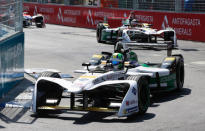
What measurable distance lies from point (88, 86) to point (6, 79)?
10.6 ft

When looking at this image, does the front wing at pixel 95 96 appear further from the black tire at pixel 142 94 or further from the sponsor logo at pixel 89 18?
the sponsor logo at pixel 89 18

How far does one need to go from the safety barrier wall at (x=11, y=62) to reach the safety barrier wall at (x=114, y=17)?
45.1 feet

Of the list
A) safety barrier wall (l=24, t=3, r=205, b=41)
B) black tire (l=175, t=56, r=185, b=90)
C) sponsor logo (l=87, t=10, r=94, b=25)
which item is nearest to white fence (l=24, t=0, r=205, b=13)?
safety barrier wall (l=24, t=3, r=205, b=41)

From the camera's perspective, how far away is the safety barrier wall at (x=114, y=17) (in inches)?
1017

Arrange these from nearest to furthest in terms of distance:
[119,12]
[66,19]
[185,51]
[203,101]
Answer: [203,101] < [185,51] < [119,12] < [66,19]

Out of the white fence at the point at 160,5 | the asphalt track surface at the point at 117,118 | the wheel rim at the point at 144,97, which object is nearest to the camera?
the asphalt track surface at the point at 117,118

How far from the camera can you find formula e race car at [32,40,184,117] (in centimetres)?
942

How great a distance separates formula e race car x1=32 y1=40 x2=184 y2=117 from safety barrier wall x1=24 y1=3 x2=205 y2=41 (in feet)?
47.1

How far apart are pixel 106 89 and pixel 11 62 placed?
326 cm

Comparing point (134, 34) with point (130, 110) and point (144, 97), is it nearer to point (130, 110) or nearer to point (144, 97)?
point (144, 97)

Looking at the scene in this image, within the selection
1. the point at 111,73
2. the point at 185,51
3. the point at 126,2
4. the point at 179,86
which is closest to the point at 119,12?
the point at 126,2

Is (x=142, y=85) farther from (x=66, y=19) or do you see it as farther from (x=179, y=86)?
(x=66, y=19)

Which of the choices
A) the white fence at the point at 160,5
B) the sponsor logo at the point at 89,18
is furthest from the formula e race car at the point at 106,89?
the sponsor logo at the point at 89,18

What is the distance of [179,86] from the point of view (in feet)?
41.5
